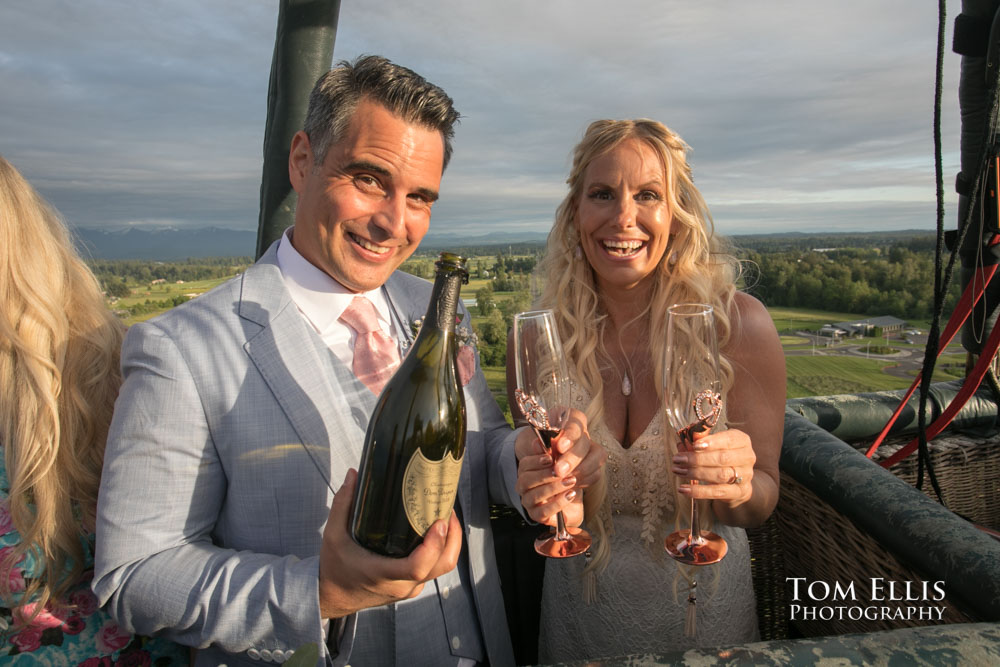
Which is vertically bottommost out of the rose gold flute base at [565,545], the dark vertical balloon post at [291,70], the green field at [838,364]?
the rose gold flute base at [565,545]

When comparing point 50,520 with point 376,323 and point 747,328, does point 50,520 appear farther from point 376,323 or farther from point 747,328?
point 747,328

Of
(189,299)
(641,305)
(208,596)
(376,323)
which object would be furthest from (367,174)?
(641,305)

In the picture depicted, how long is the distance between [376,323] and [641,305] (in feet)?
4.84

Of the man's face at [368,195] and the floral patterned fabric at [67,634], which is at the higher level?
the man's face at [368,195]

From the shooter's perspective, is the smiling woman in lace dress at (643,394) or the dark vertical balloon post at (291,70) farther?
the dark vertical balloon post at (291,70)

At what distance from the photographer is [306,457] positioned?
5.84 ft

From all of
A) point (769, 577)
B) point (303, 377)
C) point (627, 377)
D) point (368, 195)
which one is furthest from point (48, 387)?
point (769, 577)

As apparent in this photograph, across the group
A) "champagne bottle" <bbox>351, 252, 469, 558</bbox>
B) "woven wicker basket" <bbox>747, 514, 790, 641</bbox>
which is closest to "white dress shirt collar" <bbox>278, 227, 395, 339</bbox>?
"champagne bottle" <bbox>351, 252, 469, 558</bbox>

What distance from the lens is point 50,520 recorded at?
1.72m

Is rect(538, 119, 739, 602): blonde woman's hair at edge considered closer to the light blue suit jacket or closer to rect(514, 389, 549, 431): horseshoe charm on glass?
rect(514, 389, 549, 431): horseshoe charm on glass

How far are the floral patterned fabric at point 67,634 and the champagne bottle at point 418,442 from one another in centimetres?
102

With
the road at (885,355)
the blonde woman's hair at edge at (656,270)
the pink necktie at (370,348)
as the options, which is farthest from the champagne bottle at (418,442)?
the road at (885,355)

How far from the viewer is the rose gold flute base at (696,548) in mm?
1715

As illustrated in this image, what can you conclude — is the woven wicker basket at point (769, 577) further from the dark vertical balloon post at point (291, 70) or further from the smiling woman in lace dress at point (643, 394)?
the dark vertical balloon post at point (291, 70)
